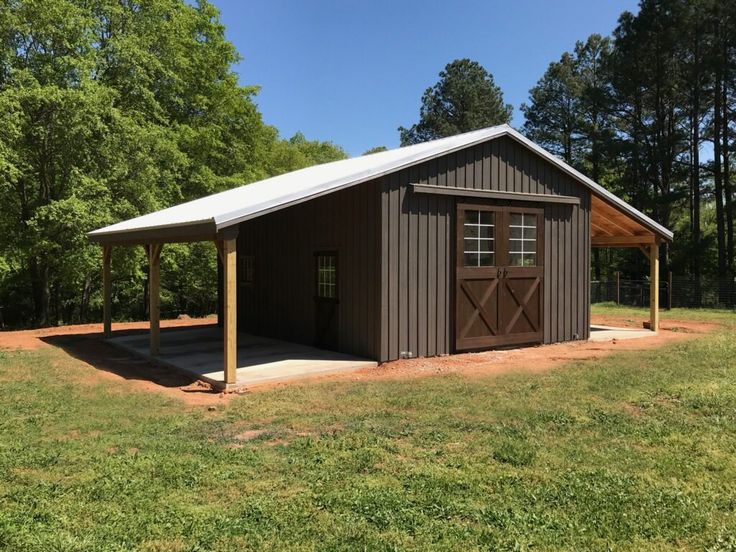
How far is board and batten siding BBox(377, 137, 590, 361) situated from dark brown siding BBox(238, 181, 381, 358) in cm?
26

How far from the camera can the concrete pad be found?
12.2 meters

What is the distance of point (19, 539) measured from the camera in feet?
10.4

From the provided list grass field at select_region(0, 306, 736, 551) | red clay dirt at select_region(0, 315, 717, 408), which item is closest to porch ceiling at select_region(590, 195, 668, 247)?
red clay dirt at select_region(0, 315, 717, 408)

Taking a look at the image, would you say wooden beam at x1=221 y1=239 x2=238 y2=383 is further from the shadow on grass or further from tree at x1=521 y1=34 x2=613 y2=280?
tree at x1=521 y1=34 x2=613 y2=280

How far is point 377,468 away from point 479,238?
20.9ft

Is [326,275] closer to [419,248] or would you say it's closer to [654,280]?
[419,248]

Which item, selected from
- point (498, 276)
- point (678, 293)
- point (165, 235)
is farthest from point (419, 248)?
point (678, 293)

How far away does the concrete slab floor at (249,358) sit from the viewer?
8.09 meters

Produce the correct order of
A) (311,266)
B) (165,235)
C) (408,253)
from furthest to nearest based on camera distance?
(311,266), (408,253), (165,235)

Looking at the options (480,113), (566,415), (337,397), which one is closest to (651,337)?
(566,415)

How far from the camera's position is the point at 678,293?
942 inches

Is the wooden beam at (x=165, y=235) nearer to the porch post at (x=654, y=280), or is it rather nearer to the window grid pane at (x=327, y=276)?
the window grid pane at (x=327, y=276)

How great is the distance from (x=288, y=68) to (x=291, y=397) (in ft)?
79.7

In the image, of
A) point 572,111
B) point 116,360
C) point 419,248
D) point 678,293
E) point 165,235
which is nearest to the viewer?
point 165,235
